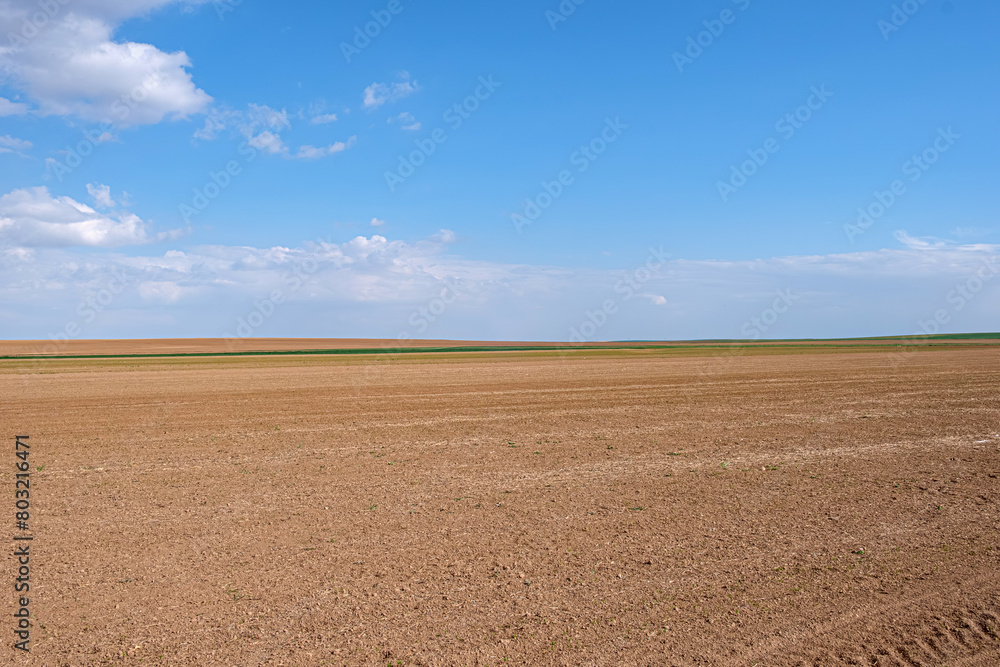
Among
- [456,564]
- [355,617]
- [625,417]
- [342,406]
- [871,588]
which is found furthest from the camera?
[342,406]

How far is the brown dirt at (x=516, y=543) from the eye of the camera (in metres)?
5.54

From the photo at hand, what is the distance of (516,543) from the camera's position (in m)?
8.08

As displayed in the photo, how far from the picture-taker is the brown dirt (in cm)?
554

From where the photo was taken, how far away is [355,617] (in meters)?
5.96

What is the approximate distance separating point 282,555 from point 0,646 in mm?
2745

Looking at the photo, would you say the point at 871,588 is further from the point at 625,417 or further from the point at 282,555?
the point at 625,417

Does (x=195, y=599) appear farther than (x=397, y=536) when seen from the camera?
No

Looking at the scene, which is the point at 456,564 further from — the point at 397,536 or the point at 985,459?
the point at 985,459

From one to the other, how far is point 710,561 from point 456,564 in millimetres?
2893

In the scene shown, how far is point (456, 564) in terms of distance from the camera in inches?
289

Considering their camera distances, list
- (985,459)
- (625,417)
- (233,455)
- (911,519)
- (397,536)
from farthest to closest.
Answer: (625,417)
(233,455)
(985,459)
(911,519)
(397,536)

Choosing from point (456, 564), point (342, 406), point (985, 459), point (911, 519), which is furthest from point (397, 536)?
point (342, 406)

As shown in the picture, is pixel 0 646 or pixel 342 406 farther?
Result: pixel 342 406

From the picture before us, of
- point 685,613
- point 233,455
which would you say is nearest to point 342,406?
point 233,455
